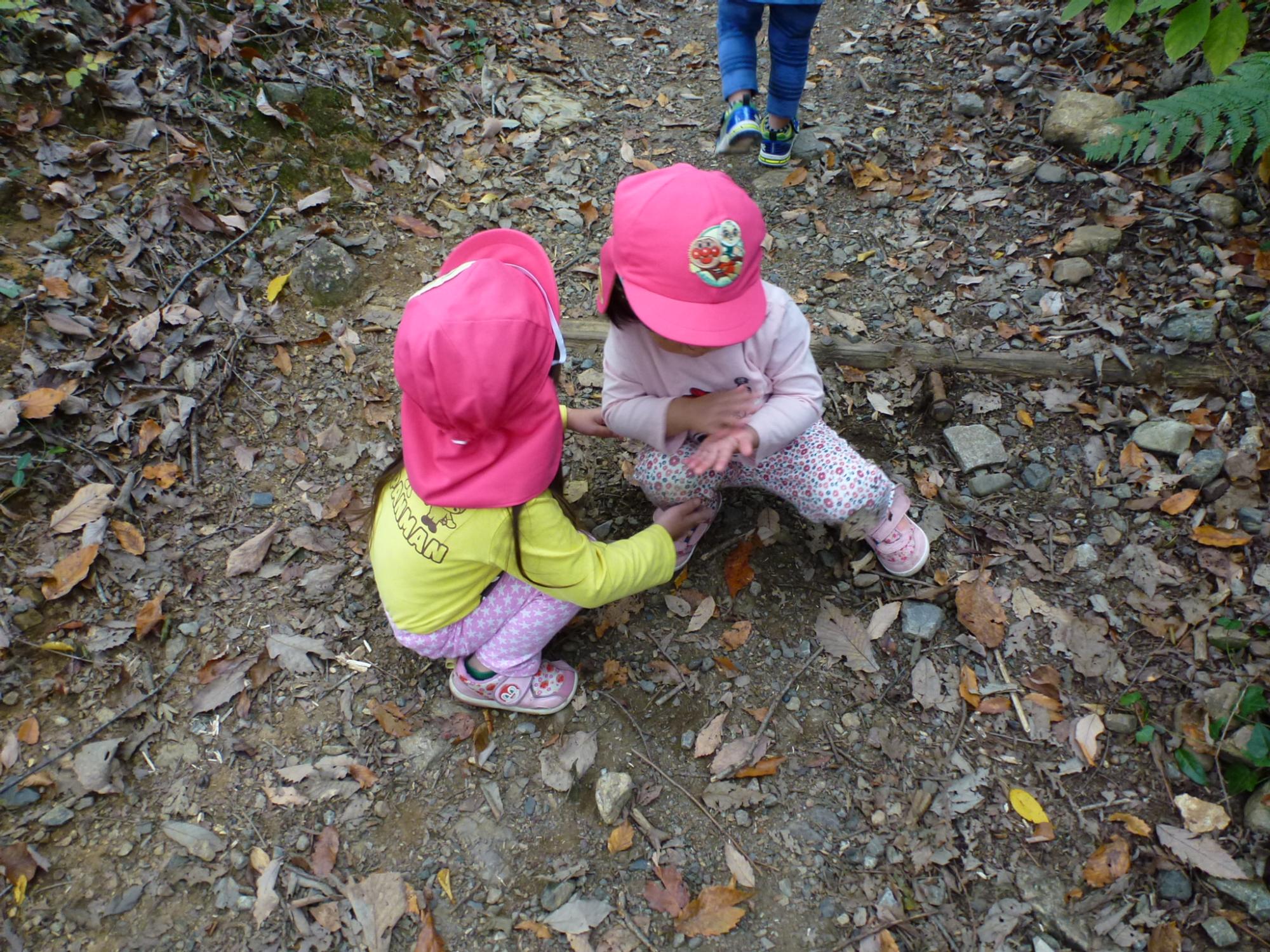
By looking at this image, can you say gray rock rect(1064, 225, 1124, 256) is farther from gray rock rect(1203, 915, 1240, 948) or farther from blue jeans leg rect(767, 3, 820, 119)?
gray rock rect(1203, 915, 1240, 948)

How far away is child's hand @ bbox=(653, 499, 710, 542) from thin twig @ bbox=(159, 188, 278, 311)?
2.48m

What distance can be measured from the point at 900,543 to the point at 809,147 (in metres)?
2.98

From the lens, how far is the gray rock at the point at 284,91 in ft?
13.4

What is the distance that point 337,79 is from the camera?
172 inches

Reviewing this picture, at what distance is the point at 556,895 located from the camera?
2.27 meters

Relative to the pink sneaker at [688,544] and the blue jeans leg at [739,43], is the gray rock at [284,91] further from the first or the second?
the pink sneaker at [688,544]

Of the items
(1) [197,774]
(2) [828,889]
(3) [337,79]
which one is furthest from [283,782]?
(3) [337,79]

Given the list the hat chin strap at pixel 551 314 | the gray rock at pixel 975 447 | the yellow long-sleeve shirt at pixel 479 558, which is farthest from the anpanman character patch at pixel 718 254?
the gray rock at pixel 975 447

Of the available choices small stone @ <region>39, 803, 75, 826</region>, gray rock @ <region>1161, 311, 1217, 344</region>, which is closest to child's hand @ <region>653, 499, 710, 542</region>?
small stone @ <region>39, 803, 75, 826</region>

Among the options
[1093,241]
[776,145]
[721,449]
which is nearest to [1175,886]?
[721,449]

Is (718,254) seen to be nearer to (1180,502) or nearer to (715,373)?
(715,373)

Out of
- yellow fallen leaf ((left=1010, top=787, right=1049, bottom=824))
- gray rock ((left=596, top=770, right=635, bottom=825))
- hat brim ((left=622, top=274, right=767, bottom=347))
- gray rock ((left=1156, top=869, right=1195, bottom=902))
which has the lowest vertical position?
gray rock ((left=596, top=770, right=635, bottom=825))

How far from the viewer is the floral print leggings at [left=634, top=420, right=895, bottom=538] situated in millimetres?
2564

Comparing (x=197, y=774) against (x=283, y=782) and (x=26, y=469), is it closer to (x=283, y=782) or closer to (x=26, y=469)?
(x=283, y=782)
